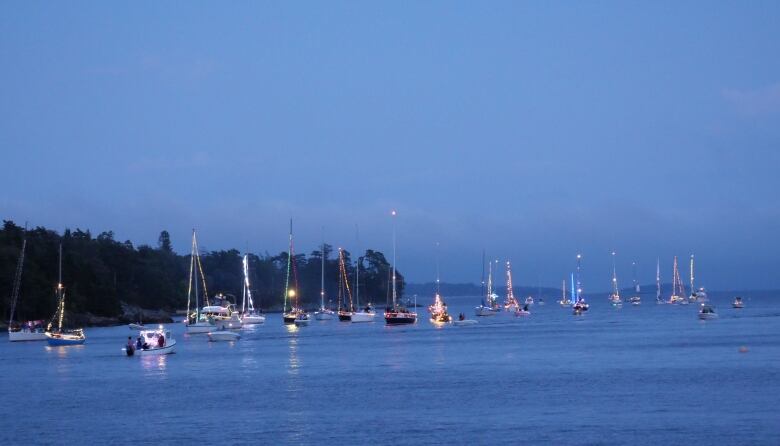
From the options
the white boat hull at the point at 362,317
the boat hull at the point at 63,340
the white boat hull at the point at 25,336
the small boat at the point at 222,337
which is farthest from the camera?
the white boat hull at the point at 362,317

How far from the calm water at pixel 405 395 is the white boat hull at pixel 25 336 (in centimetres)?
1723

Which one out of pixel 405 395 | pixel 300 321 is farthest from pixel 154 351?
pixel 300 321

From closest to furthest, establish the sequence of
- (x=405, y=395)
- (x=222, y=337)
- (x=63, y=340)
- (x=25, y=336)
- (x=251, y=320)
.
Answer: (x=405, y=395) → (x=63, y=340) → (x=222, y=337) → (x=25, y=336) → (x=251, y=320)

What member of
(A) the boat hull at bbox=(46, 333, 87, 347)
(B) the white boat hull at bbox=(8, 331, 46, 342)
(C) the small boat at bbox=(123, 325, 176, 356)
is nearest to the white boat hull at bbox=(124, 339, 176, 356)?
(C) the small boat at bbox=(123, 325, 176, 356)

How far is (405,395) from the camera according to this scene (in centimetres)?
5238

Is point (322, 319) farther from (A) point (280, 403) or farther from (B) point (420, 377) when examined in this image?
(A) point (280, 403)

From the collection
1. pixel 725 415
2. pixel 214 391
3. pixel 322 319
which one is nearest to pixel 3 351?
pixel 214 391

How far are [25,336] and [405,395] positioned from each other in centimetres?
6770

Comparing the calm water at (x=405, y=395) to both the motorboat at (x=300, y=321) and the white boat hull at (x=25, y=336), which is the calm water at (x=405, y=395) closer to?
the white boat hull at (x=25, y=336)

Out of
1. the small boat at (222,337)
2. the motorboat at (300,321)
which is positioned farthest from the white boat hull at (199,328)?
the motorboat at (300,321)

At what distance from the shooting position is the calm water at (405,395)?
39.8 metres

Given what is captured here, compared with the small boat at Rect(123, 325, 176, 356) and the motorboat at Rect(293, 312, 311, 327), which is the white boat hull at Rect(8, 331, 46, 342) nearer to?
the small boat at Rect(123, 325, 176, 356)

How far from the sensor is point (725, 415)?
1662 inches

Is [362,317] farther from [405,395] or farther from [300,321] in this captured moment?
[405,395]
